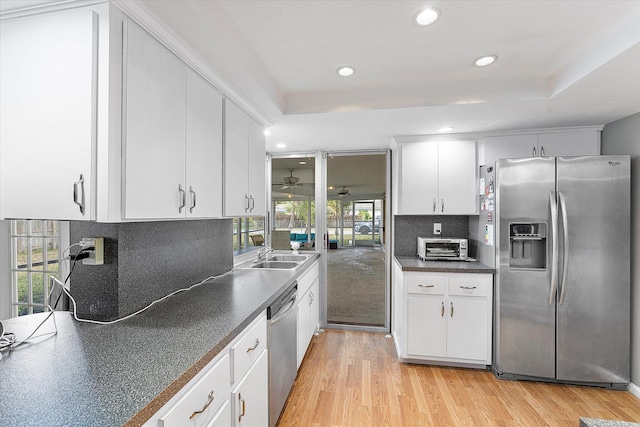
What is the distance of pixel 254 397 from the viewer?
1.54 metres

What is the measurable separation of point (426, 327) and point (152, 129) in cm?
271

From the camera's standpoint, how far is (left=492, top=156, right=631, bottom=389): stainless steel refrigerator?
7.82ft

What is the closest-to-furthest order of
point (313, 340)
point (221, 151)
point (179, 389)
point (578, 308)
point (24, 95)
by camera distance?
point (179, 389) → point (24, 95) → point (221, 151) → point (578, 308) → point (313, 340)

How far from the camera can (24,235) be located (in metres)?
2.08

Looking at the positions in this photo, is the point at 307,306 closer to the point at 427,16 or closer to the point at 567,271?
the point at 567,271

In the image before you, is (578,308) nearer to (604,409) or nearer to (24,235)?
(604,409)

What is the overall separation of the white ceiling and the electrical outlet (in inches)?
39.3

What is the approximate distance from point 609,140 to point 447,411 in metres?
2.77

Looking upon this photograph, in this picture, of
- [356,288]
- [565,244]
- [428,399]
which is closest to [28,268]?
[428,399]

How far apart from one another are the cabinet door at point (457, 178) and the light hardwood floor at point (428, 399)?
158cm

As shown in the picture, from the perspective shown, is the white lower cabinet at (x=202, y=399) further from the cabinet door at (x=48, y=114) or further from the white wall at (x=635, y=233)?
the white wall at (x=635, y=233)

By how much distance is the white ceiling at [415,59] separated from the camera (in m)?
1.41

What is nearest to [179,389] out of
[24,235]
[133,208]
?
[133,208]

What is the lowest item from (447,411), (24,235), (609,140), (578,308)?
(447,411)
